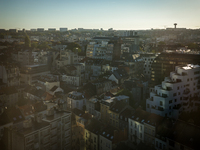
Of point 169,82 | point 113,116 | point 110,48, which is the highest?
point 110,48

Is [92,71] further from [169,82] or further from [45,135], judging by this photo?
[45,135]

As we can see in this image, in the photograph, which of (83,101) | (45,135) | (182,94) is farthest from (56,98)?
(182,94)

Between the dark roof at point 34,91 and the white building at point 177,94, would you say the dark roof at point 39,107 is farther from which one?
the white building at point 177,94

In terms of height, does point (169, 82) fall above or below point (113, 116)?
above

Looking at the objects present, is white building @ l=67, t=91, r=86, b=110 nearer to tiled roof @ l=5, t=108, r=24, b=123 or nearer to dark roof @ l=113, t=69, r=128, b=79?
tiled roof @ l=5, t=108, r=24, b=123

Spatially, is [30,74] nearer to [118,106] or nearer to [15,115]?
[15,115]

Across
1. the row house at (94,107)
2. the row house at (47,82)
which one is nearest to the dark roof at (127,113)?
the row house at (94,107)

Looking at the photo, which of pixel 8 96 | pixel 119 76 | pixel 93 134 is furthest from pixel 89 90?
pixel 93 134
